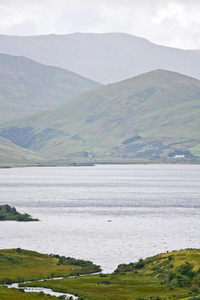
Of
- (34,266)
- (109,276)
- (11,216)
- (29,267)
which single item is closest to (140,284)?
(109,276)

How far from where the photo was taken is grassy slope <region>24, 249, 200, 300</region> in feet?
252

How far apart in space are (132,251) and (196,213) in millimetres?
72600

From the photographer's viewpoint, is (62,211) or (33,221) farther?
(62,211)

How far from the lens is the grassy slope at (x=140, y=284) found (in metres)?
76.8

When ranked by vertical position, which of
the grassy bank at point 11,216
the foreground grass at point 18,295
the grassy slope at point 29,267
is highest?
the grassy bank at point 11,216

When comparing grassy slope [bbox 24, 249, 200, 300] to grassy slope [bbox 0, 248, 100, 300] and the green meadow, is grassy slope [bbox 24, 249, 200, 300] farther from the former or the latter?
grassy slope [bbox 0, 248, 100, 300]

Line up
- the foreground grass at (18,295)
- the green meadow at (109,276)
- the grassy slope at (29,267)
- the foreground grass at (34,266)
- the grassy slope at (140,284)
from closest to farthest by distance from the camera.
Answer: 1. the foreground grass at (18,295)
2. the grassy slope at (140,284)
3. the green meadow at (109,276)
4. the foreground grass at (34,266)
5. the grassy slope at (29,267)

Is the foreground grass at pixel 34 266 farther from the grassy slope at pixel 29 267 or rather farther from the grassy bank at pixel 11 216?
the grassy bank at pixel 11 216

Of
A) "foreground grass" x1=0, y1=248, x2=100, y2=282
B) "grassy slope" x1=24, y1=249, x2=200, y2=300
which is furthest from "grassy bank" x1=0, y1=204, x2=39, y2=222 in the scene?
"grassy slope" x1=24, y1=249, x2=200, y2=300

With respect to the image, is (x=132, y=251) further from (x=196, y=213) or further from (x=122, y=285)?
(x=196, y=213)

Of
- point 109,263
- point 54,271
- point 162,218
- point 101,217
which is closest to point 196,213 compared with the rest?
point 162,218

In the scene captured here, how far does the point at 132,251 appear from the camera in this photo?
119 m

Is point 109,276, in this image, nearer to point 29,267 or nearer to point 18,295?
point 29,267

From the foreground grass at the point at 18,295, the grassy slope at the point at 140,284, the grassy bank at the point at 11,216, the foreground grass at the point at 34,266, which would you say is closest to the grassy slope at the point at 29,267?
the foreground grass at the point at 34,266
